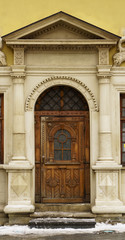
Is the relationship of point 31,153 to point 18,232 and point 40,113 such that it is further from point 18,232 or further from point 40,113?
point 18,232

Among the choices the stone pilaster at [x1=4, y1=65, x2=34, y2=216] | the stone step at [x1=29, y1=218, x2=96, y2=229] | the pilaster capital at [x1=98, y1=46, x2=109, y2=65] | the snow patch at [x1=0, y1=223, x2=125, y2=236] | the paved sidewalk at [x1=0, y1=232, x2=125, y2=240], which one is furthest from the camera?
the pilaster capital at [x1=98, y1=46, x2=109, y2=65]

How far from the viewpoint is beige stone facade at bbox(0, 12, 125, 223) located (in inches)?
434

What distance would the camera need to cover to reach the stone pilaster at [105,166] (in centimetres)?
1095

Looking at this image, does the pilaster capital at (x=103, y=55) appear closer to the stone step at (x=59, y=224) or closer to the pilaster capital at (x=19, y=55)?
the pilaster capital at (x=19, y=55)

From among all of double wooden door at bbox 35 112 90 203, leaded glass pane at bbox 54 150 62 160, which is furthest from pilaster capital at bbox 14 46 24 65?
leaded glass pane at bbox 54 150 62 160

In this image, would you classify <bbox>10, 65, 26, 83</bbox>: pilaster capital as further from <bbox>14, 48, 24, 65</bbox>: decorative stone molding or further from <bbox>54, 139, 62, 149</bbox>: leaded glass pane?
<bbox>54, 139, 62, 149</bbox>: leaded glass pane

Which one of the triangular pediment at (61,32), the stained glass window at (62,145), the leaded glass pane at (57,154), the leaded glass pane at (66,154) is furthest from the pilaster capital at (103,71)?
the leaded glass pane at (57,154)

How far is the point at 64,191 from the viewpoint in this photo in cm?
1151

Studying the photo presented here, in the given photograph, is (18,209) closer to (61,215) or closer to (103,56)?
(61,215)

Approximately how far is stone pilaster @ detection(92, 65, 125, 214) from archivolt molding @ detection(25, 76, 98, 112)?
28 cm

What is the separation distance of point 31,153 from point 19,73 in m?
2.18

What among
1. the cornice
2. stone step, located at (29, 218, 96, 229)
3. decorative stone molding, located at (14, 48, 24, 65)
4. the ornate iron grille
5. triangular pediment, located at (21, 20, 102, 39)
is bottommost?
stone step, located at (29, 218, 96, 229)

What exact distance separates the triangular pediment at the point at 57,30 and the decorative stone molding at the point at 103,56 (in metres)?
0.32

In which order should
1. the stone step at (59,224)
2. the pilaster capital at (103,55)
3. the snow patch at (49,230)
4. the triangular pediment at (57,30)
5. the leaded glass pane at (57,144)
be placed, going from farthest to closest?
the leaded glass pane at (57,144), the pilaster capital at (103,55), the triangular pediment at (57,30), the stone step at (59,224), the snow patch at (49,230)
